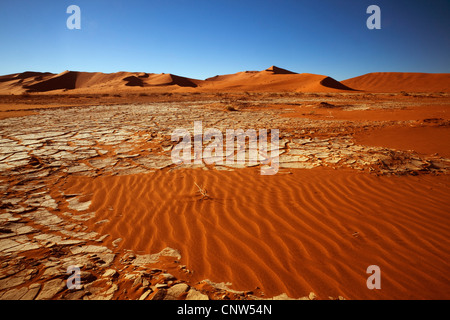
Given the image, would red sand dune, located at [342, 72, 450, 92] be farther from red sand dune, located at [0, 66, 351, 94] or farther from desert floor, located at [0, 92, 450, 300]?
desert floor, located at [0, 92, 450, 300]

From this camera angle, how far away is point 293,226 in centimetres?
262

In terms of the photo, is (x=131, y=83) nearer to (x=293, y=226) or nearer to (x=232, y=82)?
(x=232, y=82)

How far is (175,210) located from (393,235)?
2.69 m

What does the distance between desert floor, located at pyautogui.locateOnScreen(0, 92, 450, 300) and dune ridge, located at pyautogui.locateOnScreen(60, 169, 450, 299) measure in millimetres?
15

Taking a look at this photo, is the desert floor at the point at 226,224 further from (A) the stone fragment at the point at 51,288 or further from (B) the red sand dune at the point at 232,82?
(B) the red sand dune at the point at 232,82

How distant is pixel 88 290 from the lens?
1733 millimetres

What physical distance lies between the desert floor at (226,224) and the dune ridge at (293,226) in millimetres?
15

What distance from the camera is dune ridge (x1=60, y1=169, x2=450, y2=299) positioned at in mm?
1907

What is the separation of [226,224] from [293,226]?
830mm

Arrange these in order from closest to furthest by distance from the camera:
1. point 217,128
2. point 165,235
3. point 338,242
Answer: point 338,242 → point 165,235 → point 217,128
